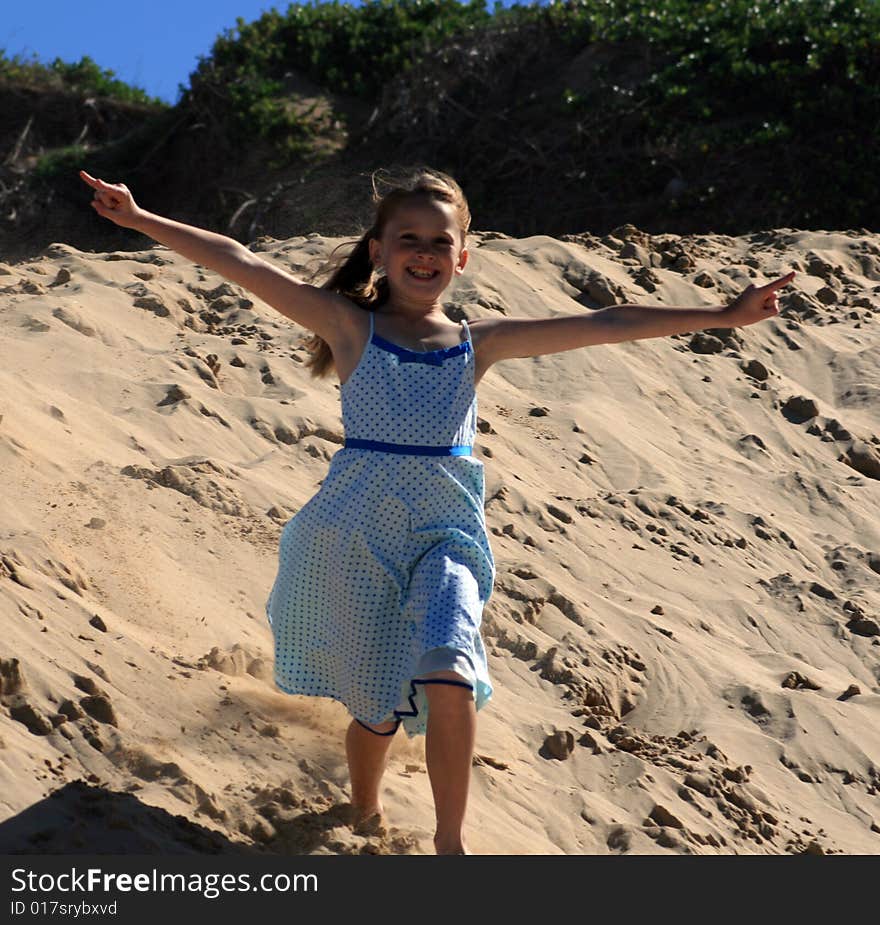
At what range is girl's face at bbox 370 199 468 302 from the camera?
353 centimetres

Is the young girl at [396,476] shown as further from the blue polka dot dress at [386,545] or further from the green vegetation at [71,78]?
the green vegetation at [71,78]

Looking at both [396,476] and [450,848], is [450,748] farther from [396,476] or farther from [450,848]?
[396,476]

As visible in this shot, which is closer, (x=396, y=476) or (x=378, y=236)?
(x=396, y=476)

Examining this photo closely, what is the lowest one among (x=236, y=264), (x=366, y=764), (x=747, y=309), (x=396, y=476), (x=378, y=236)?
(x=366, y=764)

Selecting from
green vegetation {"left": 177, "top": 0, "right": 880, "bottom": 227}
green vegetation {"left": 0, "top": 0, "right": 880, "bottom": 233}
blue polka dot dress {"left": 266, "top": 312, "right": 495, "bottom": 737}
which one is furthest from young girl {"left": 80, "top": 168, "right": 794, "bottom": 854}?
green vegetation {"left": 177, "top": 0, "right": 880, "bottom": 227}

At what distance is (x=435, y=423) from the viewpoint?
346 centimetres

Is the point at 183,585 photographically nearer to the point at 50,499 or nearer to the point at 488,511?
the point at 50,499

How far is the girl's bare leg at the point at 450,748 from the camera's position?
312 cm

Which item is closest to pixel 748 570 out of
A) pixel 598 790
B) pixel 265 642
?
pixel 598 790

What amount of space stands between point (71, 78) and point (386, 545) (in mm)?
13265

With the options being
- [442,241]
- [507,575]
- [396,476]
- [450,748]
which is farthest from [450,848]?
[507,575]

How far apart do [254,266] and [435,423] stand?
0.54 metres

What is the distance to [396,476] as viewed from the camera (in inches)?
134

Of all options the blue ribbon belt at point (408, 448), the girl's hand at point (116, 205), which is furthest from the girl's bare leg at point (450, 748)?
the girl's hand at point (116, 205)
